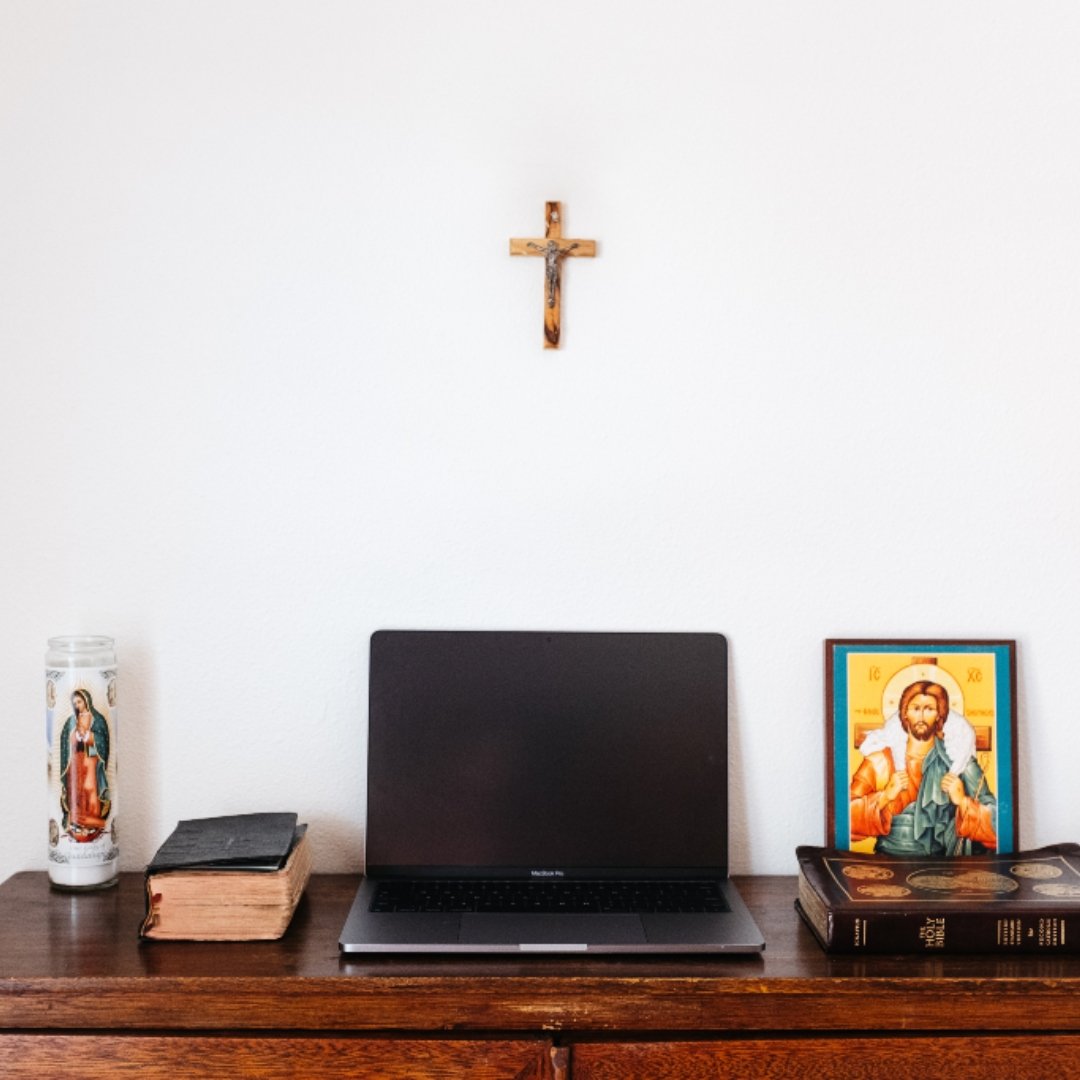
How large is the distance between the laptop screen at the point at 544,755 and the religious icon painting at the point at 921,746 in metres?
0.16

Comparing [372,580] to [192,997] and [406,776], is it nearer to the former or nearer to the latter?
[406,776]

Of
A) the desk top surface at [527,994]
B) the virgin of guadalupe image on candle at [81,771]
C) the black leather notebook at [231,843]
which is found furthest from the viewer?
the virgin of guadalupe image on candle at [81,771]

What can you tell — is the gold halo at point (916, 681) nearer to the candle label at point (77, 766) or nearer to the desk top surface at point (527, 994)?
the desk top surface at point (527, 994)

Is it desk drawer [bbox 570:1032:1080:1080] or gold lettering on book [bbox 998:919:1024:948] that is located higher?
gold lettering on book [bbox 998:919:1024:948]

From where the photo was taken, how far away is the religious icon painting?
151cm

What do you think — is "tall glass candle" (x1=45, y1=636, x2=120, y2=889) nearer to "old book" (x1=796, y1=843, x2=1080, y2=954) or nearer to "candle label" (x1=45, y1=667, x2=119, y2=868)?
"candle label" (x1=45, y1=667, x2=119, y2=868)

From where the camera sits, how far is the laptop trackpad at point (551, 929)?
49.0 inches

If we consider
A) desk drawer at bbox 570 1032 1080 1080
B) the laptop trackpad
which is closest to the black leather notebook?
the laptop trackpad

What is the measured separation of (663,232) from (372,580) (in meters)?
0.60

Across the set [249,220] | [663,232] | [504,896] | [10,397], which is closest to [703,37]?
[663,232]

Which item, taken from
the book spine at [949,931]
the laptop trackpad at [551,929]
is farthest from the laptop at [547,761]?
the book spine at [949,931]

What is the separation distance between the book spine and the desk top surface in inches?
1.1

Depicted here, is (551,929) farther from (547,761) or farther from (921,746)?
(921,746)

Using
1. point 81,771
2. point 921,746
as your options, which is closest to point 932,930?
point 921,746
